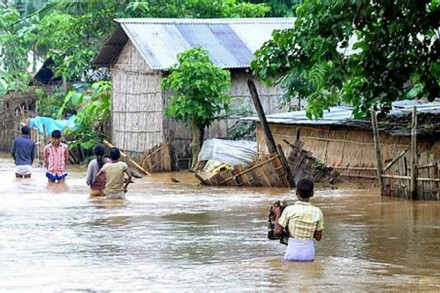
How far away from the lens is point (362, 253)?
11.8 meters

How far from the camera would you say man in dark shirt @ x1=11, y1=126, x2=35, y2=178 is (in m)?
23.2

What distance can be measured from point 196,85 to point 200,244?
13.0 meters

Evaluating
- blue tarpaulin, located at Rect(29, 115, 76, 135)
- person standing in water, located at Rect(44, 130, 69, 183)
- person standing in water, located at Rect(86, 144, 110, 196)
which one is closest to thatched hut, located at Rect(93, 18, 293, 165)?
blue tarpaulin, located at Rect(29, 115, 76, 135)

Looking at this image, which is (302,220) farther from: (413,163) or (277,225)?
(413,163)

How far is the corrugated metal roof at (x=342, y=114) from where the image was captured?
2129 cm

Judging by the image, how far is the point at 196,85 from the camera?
25.4 meters

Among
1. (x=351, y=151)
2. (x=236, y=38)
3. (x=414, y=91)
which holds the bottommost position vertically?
(x=351, y=151)

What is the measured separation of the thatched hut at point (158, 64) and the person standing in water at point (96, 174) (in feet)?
31.6

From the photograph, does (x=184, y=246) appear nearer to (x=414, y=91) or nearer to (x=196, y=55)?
(x=414, y=91)

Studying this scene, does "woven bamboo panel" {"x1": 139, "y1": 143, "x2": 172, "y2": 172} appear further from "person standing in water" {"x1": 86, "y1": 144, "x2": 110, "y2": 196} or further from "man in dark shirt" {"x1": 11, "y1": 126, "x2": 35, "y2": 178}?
"person standing in water" {"x1": 86, "y1": 144, "x2": 110, "y2": 196}

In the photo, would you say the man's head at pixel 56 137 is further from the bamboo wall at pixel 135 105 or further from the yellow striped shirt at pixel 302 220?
the yellow striped shirt at pixel 302 220

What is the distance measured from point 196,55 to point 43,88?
43.5ft

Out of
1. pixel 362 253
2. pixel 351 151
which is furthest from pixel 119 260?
pixel 351 151

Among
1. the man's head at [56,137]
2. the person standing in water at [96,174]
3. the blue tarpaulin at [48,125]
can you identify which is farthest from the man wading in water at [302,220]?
the blue tarpaulin at [48,125]
